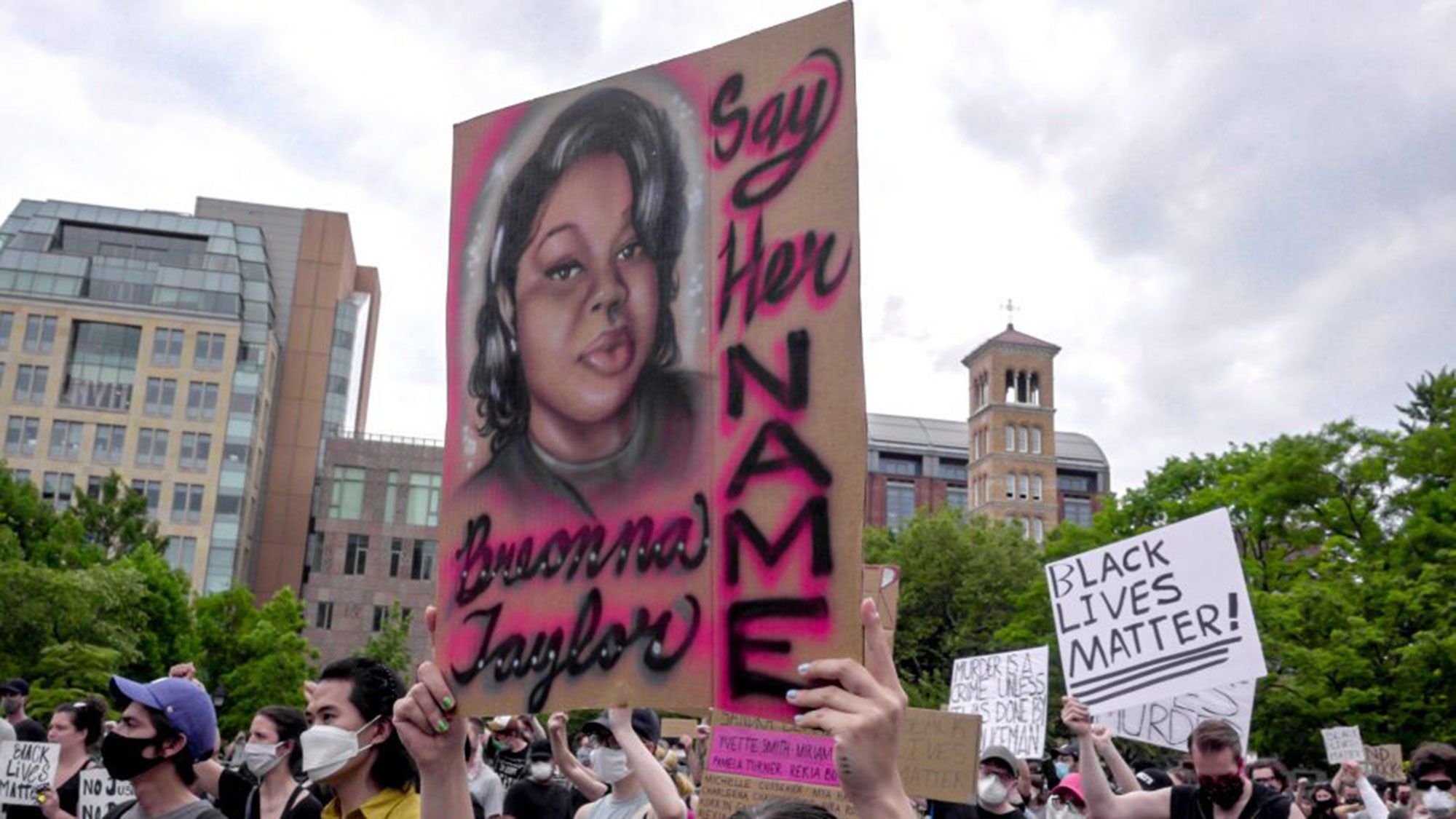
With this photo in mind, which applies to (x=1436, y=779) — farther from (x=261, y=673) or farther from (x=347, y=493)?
(x=347, y=493)

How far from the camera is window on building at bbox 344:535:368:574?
7850cm

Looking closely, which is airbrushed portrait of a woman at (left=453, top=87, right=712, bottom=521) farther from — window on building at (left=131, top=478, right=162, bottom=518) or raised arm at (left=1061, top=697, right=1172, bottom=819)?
window on building at (left=131, top=478, right=162, bottom=518)

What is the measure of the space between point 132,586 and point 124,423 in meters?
37.3

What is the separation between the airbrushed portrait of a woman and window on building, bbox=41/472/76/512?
3137 inches

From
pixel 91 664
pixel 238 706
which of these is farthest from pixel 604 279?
pixel 238 706

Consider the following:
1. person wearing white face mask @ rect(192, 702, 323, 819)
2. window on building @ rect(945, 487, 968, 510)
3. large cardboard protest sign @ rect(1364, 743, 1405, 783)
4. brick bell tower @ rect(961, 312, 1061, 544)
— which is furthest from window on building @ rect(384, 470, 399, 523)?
person wearing white face mask @ rect(192, 702, 323, 819)

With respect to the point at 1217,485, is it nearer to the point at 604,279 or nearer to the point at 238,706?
the point at 238,706

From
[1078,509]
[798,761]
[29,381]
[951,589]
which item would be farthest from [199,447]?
[1078,509]

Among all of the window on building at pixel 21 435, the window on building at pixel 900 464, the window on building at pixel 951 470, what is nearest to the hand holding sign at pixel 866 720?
the window on building at pixel 21 435

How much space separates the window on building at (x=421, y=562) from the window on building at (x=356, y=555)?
2.62 m

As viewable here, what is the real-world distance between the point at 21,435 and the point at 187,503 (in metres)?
9.91

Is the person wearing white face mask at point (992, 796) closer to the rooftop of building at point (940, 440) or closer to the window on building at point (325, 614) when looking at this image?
the window on building at point (325, 614)

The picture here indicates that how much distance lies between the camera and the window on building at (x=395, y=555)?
7850cm

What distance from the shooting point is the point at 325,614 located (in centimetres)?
7762
